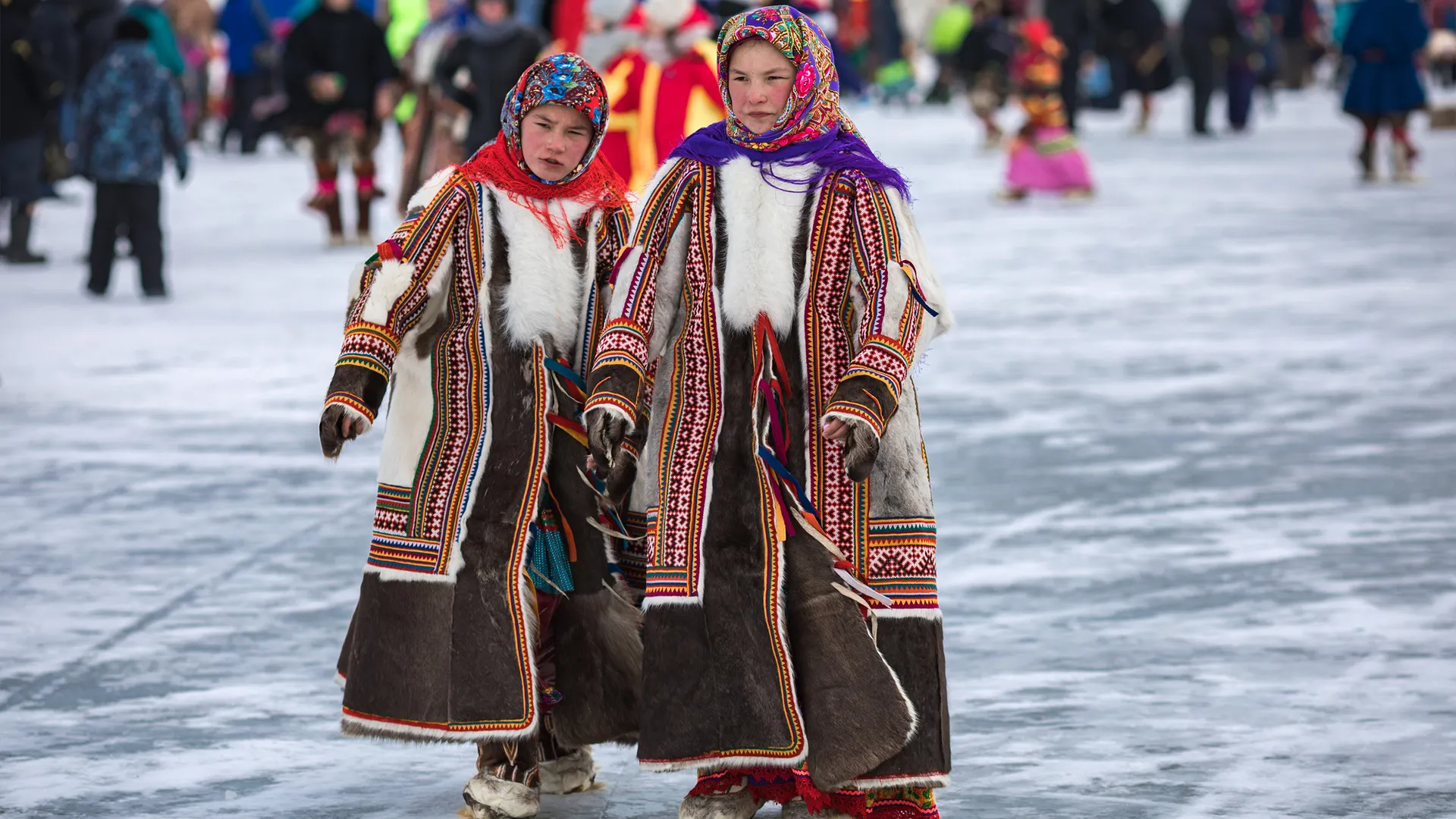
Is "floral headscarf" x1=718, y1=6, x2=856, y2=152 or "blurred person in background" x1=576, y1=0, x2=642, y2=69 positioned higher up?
"blurred person in background" x1=576, y1=0, x2=642, y2=69

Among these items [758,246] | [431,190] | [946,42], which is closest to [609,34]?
[431,190]

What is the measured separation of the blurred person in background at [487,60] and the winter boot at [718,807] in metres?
8.63

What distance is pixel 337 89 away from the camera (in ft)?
43.0

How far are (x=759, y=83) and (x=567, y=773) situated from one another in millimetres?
1299

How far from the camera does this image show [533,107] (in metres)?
3.56

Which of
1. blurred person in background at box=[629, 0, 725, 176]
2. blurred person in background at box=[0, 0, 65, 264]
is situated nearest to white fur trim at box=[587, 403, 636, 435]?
blurred person in background at box=[629, 0, 725, 176]

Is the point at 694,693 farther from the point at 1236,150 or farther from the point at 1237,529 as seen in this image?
the point at 1236,150

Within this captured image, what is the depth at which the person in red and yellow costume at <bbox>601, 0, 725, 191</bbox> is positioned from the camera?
29.3 ft

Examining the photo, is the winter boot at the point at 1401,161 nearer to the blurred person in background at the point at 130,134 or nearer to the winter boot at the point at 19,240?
the blurred person in background at the point at 130,134

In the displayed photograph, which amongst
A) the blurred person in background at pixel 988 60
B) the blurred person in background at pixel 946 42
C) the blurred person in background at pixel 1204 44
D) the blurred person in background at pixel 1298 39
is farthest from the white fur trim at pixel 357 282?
the blurred person in background at pixel 1298 39

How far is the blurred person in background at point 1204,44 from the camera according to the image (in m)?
22.2

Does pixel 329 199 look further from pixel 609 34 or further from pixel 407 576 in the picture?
pixel 407 576

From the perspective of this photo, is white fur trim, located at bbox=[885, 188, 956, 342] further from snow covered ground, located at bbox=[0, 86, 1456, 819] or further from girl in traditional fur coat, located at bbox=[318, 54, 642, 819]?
snow covered ground, located at bbox=[0, 86, 1456, 819]

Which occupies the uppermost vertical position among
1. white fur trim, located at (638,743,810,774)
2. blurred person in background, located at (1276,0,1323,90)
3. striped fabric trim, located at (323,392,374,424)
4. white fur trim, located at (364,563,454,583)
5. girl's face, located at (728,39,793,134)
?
blurred person in background, located at (1276,0,1323,90)
